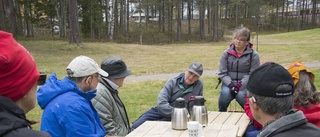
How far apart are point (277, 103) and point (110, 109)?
231 centimetres

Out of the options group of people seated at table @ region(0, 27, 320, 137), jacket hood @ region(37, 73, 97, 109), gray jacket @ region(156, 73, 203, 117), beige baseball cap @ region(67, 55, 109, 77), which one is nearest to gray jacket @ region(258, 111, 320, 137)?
group of people seated at table @ region(0, 27, 320, 137)

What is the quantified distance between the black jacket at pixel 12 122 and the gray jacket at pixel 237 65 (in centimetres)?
466

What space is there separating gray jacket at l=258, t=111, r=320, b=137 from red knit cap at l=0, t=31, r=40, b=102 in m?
1.32

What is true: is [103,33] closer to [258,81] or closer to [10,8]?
[10,8]

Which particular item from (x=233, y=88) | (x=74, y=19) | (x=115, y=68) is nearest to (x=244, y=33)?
(x=233, y=88)

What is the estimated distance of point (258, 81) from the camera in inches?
84.0

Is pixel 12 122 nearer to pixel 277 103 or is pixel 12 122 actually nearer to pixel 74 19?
pixel 277 103

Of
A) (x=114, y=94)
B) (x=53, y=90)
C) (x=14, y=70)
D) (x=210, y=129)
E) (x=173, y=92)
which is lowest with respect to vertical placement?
(x=210, y=129)

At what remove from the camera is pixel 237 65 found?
579cm

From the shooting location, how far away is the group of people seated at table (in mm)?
1389

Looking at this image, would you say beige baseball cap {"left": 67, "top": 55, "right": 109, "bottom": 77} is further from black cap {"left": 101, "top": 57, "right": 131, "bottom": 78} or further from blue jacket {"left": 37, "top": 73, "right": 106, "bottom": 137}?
black cap {"left": 101, "top": 57, "right": 131, "bottom": 78}

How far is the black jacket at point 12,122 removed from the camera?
127 cm

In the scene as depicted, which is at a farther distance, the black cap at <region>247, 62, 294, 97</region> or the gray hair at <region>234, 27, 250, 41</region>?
the gray hair at <region>234, 27, 250, 41</region>

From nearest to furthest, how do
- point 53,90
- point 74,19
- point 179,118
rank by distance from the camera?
1. point 53,90
2. point 179,118
3. point 74,19
